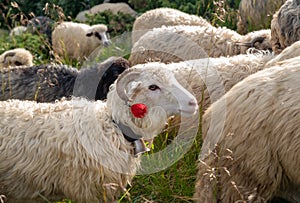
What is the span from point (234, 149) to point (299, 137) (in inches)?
17.7

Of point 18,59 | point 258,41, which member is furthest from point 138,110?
point 18,59

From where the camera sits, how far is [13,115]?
4938 mm

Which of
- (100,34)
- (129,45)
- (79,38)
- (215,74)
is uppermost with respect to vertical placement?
(215,74)

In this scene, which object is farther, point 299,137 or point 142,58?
point 142,58

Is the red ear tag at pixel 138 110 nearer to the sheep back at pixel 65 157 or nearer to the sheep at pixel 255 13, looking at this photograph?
the sheep back at pixel 65 157

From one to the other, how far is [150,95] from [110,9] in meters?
7.89

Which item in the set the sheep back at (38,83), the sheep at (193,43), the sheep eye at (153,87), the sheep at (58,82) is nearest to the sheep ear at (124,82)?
the sheep eye at (153,87)

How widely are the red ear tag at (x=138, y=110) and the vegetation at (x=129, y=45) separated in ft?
1.92

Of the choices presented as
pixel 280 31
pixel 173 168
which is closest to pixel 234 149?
pixel 173 168

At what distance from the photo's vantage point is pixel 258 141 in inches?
170

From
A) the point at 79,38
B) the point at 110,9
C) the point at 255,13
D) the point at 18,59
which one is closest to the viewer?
the point at 18,59

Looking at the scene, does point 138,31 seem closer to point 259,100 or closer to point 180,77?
point 180,77

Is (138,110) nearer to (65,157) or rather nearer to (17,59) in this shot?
(65,157)

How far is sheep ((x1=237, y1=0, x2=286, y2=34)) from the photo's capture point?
346 inches
